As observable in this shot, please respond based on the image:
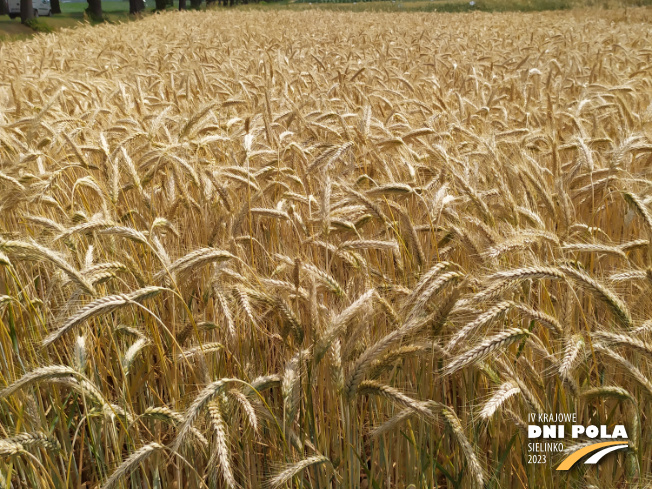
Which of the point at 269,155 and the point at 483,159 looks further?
the point at 269,155

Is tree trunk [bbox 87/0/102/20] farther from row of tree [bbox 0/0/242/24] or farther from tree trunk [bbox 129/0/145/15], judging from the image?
tree trunk [bbox 129/0/145/15]

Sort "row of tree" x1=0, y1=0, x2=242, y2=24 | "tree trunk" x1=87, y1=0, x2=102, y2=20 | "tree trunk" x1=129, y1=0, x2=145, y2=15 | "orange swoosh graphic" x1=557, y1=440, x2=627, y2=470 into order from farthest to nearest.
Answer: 1. "tree trunk" x1=129, y1=0, x2=145, y2=15
2. "tree trunk" x1=87, y1=0, x2=102, y2=20
3. "row of tree" x1=0, y1=0, x2=242, y2=24
4. "orange swoosh graphic" x1=557, y1=440, x2=627, y2=470

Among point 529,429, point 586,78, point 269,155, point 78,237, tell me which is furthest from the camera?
point 586,78

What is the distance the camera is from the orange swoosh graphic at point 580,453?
1413 mm

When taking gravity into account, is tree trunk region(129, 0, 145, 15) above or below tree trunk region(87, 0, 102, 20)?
above

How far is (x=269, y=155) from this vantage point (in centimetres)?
337

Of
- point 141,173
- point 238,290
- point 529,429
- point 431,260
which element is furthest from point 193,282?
point 529,429

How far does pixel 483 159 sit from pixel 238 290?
1.84 meters

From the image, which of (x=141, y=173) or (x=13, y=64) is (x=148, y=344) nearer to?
(x=141, y=173)
